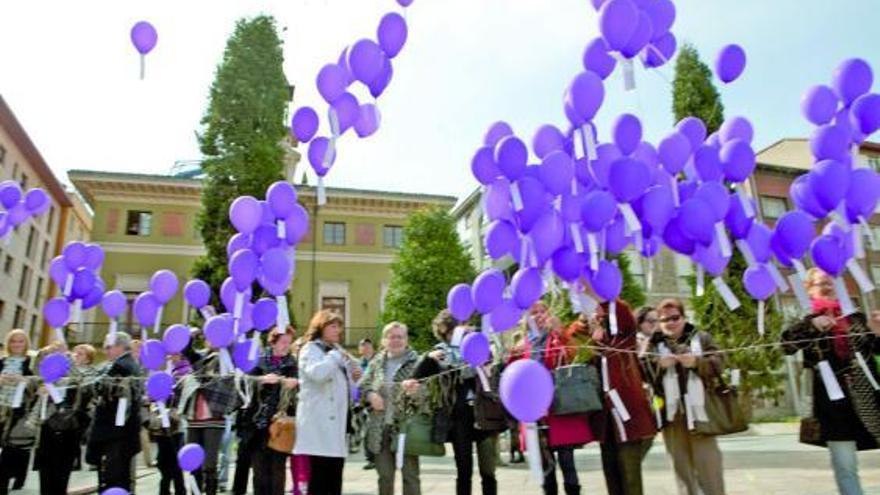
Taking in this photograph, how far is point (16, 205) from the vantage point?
5527 mm

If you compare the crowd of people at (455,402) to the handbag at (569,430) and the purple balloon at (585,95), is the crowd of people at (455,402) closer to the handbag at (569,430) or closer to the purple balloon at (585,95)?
the handbag at (569,430)

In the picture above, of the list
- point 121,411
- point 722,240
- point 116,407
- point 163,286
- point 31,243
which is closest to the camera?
point 722,240

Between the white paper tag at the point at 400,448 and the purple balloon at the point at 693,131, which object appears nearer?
the white paper tag at the point at 400,448

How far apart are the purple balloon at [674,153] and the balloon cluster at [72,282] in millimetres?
4531

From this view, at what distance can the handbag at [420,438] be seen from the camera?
4.41 metres

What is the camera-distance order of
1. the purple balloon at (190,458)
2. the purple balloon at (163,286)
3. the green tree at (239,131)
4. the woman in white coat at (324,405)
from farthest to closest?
the green tree at (239,131)
the purple balloon at (163,286)
the purple balloon at (190,458)
the woman in white coat at (324,405)

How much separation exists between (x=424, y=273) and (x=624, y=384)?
60.7 feet

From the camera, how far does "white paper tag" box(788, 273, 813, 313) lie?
12.8ft

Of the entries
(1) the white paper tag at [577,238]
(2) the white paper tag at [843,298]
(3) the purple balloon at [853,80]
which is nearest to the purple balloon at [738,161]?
(3) the purple balloon at [853,80]

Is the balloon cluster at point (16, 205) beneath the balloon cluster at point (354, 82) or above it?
beneath

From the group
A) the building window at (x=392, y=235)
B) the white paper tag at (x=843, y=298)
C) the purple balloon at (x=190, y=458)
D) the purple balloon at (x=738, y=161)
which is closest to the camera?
the white paper tag at (x=843, y=298)

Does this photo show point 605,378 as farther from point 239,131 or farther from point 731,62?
point 239,131

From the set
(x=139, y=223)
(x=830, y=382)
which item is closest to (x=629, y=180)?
(x=830, y=382)

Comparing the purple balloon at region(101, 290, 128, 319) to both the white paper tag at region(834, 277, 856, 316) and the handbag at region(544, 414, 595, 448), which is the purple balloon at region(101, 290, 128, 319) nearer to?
the handbag at region(544, 414, 595, 448)
